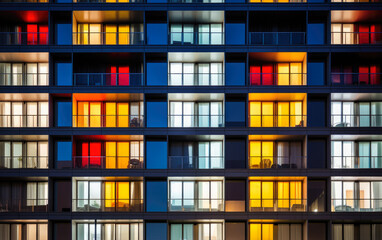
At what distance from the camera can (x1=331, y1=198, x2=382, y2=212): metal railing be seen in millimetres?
26625

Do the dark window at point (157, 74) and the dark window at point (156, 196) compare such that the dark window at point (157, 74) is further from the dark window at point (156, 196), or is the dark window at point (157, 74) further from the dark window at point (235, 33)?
the dark window at point (156, 196)

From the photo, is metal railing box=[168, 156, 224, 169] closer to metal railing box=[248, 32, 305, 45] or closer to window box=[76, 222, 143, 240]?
window box=[76, 222, 143, 240]

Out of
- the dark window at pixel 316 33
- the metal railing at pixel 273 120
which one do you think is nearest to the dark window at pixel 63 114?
the metal railing at pixel 273 120

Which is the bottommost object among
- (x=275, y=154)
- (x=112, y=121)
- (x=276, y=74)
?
(x=275, y=154)

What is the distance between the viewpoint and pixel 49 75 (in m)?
26.8

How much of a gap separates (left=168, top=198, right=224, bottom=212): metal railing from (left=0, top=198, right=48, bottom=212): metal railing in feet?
28.4

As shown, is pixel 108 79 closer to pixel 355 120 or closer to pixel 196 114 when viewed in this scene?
pixel 196 114

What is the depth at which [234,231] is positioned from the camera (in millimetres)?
26172

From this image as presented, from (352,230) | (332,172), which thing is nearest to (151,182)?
(332,172)

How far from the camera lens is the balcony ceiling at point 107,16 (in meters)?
27.4

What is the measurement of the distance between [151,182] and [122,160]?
2856 mm

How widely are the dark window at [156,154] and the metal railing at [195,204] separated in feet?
8.42

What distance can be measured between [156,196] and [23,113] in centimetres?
1157

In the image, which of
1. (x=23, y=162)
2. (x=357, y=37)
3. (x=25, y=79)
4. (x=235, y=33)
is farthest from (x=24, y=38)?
(x=357, y=37)
